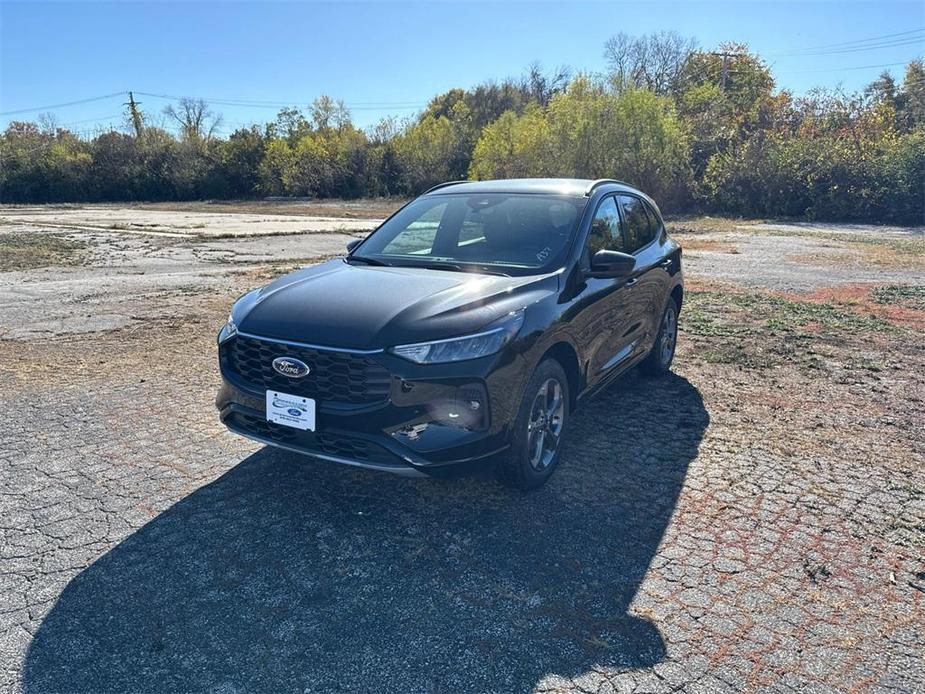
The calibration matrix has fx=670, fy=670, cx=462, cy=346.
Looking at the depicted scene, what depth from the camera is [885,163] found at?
89.8 feet

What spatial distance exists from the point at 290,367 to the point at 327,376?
9.0 inches

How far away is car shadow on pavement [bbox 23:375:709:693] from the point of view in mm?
2551

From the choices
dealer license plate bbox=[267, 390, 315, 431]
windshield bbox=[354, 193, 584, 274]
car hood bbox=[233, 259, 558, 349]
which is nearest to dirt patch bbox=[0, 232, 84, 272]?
windshield bbox=[354, 193, 584, 274]

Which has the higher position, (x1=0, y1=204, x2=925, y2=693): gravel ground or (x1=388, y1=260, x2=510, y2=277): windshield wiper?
(x1=388, y1=260, x2=510, y2=277): windshield wiper

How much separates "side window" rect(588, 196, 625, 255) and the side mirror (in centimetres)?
19

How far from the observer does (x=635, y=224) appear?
560cm

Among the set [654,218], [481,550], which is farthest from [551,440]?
[654,218]

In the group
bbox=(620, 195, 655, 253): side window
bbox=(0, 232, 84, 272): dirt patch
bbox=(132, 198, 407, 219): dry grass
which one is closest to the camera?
bbox=(620, 195, 655, 253): side window

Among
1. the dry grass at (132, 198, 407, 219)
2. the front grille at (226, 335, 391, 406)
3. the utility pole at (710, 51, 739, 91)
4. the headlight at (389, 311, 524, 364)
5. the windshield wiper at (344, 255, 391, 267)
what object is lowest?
the front grille at (226, 335, 391, 406)

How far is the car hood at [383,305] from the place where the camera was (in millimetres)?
3436

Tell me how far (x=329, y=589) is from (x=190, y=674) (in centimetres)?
68

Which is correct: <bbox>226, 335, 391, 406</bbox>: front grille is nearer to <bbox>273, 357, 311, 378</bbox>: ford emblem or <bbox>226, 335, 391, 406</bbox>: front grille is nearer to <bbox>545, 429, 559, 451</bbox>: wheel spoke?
<bbox>273, 357, 311, 378</bbox>: ford emblem

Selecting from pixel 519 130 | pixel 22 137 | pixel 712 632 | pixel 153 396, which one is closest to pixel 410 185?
pixel 519 130

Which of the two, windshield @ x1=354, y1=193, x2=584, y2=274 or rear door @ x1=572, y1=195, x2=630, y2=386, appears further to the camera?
windshield @ x1=354, y1=193, x2=584, y2=274
